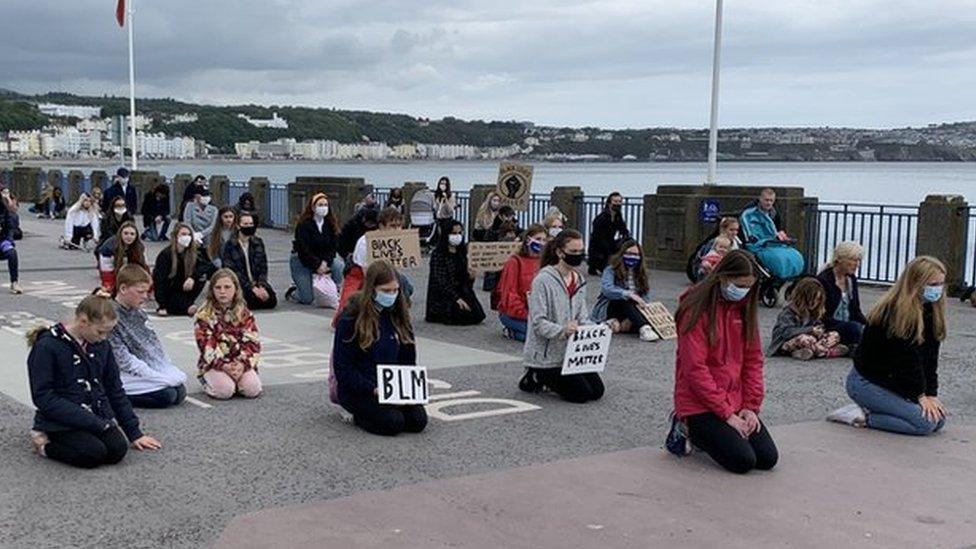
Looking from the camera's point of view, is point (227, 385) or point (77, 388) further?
point (227, 385)

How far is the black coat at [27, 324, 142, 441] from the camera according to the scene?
6891 mm

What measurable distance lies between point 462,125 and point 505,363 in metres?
80.6

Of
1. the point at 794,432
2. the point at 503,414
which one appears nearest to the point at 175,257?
the point at 503,414

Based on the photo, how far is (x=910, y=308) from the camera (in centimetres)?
804

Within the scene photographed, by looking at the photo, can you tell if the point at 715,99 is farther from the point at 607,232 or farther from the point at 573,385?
the point at 573,385

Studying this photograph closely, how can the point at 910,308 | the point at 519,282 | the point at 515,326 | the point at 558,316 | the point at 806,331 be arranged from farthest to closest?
1. the point at 515,326
2. the point at 519,282
3. the point at 806,331
4. the point at 558,316
5. the point at 910,308

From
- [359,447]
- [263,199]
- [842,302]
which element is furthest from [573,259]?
[263,199]

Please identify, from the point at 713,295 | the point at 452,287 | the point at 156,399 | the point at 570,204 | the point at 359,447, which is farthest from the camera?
the point at 570,204

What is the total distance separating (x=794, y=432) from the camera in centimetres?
843

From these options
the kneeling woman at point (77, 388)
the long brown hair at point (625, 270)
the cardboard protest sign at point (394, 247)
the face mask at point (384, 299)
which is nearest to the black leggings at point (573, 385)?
the face mask at point (384, 299)

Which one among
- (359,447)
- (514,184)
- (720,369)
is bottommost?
(359,447)

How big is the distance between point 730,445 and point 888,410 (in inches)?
74.0

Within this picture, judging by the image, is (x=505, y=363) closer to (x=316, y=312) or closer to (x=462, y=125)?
(x=316, y=312)

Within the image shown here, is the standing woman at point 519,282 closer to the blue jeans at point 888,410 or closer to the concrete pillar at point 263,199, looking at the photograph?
the blue jeans at point 888,410
